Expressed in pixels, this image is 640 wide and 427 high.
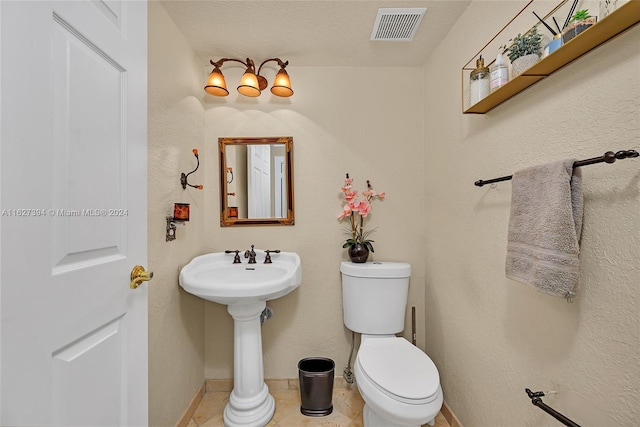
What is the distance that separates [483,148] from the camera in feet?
4.27

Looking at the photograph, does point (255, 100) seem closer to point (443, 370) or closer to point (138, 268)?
point (138, 268)

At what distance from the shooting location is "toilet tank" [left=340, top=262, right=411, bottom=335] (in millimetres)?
1706

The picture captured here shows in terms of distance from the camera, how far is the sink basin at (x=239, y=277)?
133cm

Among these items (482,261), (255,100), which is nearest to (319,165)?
(255,100)

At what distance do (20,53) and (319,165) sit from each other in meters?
1.50

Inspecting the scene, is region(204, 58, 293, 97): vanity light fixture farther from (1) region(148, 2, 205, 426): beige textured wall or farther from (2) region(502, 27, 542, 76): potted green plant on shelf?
(2) region(502, 27, 542, 76): potted green plant on shelf

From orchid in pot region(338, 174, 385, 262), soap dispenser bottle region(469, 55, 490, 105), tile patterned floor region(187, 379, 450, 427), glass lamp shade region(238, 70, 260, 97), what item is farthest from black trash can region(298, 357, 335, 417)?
glass lamp shade region(238, 70, 260, 97)

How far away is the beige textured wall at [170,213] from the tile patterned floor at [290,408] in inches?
5.5

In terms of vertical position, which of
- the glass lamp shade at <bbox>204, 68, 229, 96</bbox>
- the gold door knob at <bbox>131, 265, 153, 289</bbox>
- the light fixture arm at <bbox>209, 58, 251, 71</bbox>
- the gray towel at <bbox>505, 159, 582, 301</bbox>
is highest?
the light fixture arm at <bbox>209, 58, 251, 71</bbox>

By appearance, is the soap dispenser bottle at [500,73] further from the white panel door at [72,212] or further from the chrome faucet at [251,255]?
the chrome faucet at [251,255]

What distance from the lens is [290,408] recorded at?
1.73m

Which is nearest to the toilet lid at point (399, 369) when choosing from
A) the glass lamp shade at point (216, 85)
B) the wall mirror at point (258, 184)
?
the wall mirror at point (258, 184)

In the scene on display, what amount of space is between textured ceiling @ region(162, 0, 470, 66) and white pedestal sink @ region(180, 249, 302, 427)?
1.28 m

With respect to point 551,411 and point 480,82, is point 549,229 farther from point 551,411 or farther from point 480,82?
point 480,82
